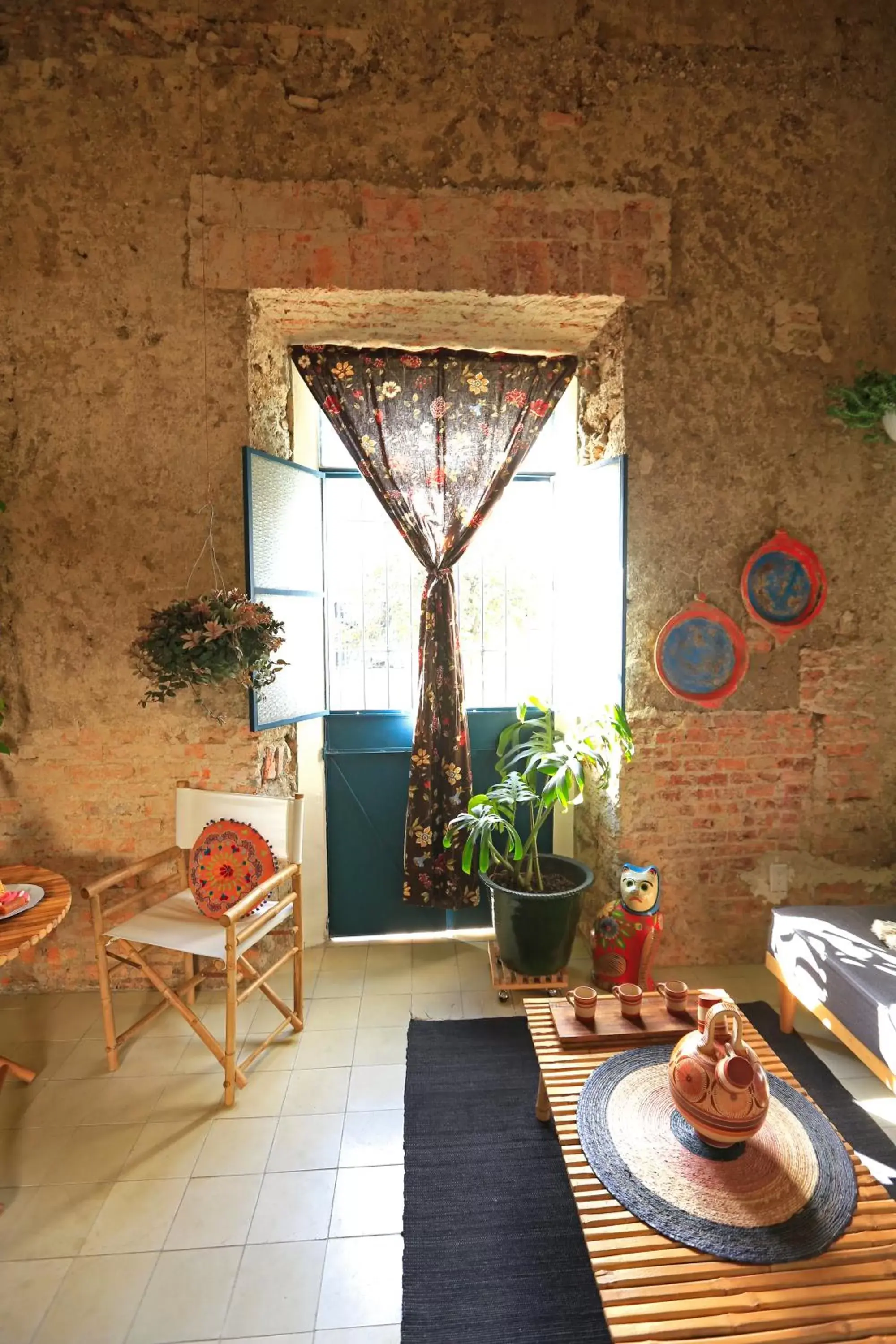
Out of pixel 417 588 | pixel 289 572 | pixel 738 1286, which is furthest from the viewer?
pixel 417 588

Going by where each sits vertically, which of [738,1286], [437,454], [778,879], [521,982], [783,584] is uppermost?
[437,454]

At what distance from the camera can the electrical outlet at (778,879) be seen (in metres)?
3.36

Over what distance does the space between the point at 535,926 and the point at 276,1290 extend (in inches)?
60.9

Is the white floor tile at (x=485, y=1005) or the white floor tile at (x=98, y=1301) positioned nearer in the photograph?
the white floor tile at (x=98, y=1301)

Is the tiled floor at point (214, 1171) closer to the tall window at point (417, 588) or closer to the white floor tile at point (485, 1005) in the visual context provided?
the white floor tile at point (485, 1005)

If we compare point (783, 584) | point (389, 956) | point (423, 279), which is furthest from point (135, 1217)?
point (423, 279)

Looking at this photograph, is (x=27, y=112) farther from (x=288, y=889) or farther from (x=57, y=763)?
(x=288, y=889)

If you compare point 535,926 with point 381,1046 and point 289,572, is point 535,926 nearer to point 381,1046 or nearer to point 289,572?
point 381,1046

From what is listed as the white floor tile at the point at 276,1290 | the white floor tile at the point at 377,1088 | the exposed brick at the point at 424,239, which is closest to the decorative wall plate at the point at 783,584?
the exposed brick at the point at 424,239

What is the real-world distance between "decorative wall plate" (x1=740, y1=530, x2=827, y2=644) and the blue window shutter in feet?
6.56

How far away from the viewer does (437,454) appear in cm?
340

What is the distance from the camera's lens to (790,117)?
10.1 feet

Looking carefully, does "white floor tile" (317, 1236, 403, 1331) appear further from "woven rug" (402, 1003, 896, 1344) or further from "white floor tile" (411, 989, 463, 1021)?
"white floor tile" (411, 989, 463, 1021)

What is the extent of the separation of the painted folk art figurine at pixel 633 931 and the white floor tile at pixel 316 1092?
1.15 metres
